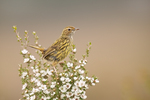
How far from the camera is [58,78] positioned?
1.17 m

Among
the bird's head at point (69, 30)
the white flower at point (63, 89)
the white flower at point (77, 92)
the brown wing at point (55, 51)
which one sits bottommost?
the white flower at point (77, 92)

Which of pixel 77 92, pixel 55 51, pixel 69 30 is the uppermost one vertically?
pixel 69 30

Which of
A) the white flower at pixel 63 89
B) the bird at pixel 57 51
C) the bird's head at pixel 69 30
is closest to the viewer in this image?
the white flower at pixel 63 89

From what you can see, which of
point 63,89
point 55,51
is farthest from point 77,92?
point 55,51

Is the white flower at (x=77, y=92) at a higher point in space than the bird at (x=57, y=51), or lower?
lower

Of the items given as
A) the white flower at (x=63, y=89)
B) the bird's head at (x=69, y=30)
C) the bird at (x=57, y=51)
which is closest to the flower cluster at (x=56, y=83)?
the white flower at (x=63, y=89)

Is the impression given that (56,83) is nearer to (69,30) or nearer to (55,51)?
(55,51)

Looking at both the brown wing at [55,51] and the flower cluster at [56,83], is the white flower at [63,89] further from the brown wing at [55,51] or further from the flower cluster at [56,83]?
the brown wing at [55,51]

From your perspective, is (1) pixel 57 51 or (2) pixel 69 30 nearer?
(1) pixel 57 51

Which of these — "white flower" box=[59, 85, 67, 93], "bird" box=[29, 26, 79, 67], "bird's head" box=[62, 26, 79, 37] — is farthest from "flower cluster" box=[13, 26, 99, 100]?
"bird's head" box=[62, 26, 79, 37]

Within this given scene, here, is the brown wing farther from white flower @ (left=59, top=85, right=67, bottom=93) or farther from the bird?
white flower @ (left=59, top=85, right=67, bottom=93)

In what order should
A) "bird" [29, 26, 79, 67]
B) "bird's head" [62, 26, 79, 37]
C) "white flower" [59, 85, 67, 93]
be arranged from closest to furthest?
1. "white flower" [59, 85, 67, 93]
2. "bird" [29, 26, 79, 67]
3. "bird's head" [62, 26, 79, 37]

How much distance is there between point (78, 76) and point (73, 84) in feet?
0.19

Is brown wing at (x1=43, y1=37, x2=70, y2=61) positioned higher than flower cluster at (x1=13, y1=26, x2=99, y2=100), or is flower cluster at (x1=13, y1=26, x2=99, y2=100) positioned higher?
brown wing at (x1=43, y1=37, x2=70, y2=61)
